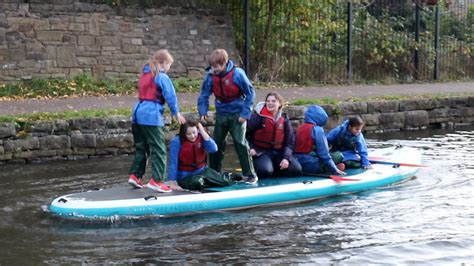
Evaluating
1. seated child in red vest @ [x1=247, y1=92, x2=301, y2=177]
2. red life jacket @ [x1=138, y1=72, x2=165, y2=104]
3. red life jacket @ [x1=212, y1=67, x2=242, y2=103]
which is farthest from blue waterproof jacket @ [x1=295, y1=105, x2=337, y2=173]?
red life jacket @ [x1=138, y1=72, x2=165, y2=104]

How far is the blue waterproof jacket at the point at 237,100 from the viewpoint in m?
9.38

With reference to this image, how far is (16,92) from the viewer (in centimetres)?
1556

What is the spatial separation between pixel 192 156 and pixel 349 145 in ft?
7.81

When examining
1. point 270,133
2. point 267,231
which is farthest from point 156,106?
point 267,231

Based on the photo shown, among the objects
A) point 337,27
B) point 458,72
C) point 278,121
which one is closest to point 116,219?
point 278,121

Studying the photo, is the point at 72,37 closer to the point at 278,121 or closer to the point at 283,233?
the point at 278,121

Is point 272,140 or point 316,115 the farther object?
point 316,115

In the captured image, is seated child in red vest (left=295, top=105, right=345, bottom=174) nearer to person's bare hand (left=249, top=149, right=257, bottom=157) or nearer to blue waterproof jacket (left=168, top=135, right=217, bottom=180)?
person's bare hand (left=249, top=149, right=257, bottom=157)

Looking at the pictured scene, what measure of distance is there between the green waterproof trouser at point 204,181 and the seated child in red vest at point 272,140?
710 millimetres

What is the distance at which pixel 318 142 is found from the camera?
32.7 ft

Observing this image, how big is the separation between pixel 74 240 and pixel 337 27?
13.3 m

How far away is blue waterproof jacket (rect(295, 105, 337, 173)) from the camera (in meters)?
9.95

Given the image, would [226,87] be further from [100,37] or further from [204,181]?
[100,37]

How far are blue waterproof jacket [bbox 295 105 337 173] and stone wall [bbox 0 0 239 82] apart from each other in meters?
7.79
